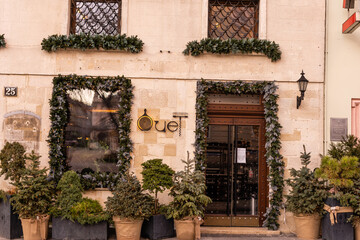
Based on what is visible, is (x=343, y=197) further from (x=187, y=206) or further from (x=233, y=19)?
(x=233, y=19)

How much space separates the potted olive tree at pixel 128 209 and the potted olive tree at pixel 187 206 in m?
0.53

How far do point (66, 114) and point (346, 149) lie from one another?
229 inches

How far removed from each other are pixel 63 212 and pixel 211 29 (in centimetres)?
494

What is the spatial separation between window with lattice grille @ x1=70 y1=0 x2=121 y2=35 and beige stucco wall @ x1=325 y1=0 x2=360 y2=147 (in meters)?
4.70

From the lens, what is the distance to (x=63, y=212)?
771 cm

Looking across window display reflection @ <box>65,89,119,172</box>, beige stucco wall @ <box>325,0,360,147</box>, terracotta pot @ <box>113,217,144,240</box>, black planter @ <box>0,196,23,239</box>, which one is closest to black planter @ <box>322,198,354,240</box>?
beige stucco wall @ <box>325,0,360,147</box>

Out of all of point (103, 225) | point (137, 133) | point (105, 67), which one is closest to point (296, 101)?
point (137, 133)

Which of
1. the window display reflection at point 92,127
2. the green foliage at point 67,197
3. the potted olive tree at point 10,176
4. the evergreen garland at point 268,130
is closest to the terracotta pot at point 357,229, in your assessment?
the evergreen garland at point 268,130

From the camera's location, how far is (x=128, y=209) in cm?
756

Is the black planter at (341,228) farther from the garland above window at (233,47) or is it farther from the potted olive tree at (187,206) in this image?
the garland above window at (233,47)

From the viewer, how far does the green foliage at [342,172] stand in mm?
7613

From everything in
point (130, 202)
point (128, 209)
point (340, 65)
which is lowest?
point (128, 209)

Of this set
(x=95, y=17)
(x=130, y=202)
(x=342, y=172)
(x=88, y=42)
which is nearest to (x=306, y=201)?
(x=342, y=172)

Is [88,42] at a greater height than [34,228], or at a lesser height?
greater
